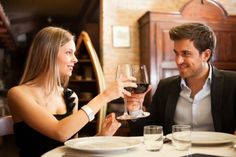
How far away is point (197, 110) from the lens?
6.18ft

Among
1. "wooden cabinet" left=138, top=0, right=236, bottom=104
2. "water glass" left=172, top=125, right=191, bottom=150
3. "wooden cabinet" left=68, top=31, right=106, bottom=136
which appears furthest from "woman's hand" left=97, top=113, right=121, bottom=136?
"wooden cabinet" left=68, top=31, right=106, bottom=136

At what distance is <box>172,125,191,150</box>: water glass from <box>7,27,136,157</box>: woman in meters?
0.32

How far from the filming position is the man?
71.1 inches

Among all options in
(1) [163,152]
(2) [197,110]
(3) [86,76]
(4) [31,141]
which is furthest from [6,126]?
(3) [86,76]

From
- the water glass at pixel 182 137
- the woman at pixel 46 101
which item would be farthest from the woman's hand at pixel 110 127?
the water glass at pixel 182 137

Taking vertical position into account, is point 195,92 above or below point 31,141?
above

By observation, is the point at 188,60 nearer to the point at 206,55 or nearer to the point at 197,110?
the point at 206,55

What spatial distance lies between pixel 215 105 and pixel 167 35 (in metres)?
2.29

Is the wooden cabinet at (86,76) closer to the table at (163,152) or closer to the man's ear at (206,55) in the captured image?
the man's ear at (206,55)

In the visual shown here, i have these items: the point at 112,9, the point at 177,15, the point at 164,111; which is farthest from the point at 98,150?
the point at 112,9

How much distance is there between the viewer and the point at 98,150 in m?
1.12

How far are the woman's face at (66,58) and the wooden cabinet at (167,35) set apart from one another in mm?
2309

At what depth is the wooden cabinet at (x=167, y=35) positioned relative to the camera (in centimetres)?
397

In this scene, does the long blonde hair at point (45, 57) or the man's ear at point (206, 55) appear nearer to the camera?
the long blonde hair at point (45, 57)
